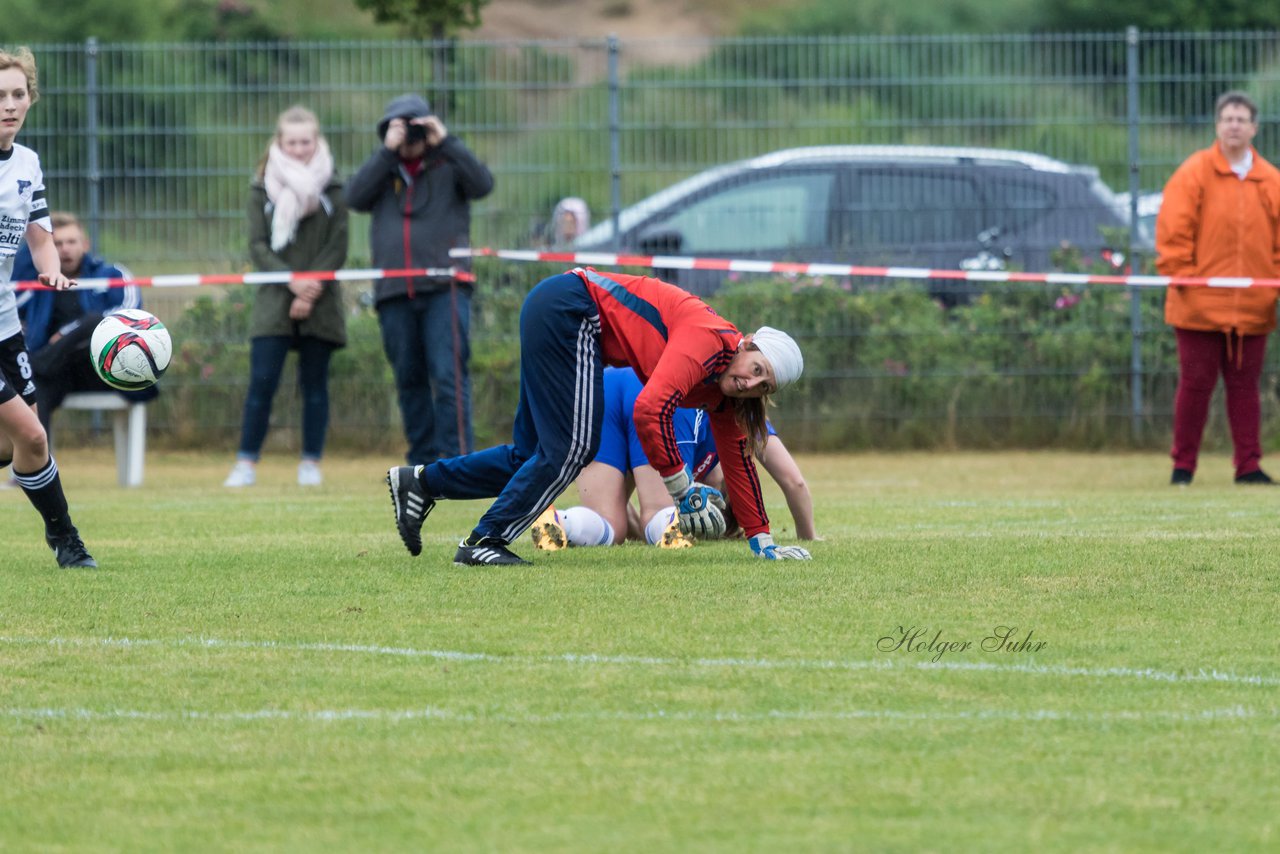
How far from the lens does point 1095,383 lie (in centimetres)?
1460

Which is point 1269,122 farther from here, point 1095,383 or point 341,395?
point 341,395

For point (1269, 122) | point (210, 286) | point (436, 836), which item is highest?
point (1269, 122)

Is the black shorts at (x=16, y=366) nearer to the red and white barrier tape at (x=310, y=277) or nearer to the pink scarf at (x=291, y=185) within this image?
the red and white barrier tape at (x=310, y=277)

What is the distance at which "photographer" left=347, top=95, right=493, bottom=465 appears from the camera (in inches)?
460

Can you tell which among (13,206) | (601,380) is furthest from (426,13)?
(601,380)

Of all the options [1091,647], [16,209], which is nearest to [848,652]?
[1091,647]

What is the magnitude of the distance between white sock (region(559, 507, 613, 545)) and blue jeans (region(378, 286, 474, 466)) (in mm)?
3431

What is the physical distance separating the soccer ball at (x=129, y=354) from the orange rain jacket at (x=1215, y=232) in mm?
6090

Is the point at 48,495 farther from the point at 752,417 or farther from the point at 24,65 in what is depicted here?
the point at 752,417

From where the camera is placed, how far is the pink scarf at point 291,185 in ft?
39.7

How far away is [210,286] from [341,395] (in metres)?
1.25

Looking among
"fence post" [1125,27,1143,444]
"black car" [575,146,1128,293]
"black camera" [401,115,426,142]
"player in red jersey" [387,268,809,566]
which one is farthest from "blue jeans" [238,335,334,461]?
"fence post" [1125,27,1143,444]

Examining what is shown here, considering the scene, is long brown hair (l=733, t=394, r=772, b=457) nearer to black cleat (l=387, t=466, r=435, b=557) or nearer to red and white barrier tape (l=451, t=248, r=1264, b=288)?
black cleat (l=387, t=466, r=435, b=557)

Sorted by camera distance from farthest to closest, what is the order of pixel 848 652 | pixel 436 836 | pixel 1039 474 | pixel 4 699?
pixel 1039 474, pixel 848 652, pixel 4 699, pixel 436 836
